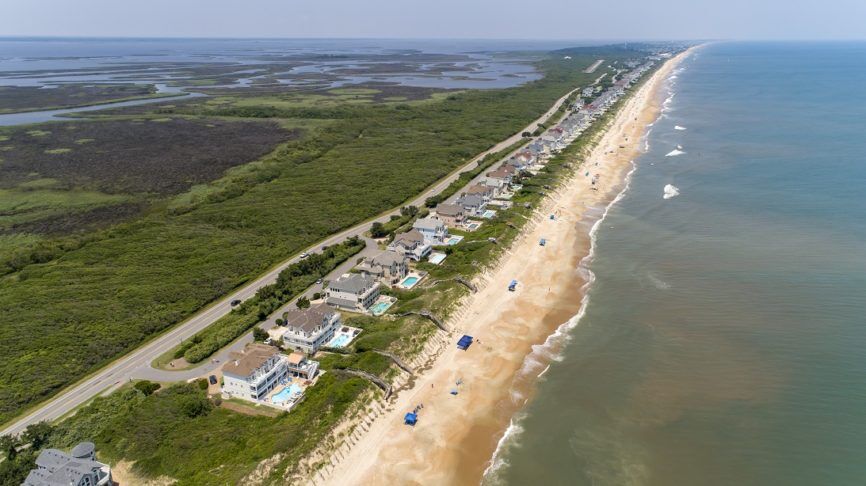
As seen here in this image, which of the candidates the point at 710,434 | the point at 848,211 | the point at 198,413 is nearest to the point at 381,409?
the point at 198,413

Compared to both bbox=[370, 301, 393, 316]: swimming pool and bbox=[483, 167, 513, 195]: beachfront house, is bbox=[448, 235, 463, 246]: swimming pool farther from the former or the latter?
bbox=[483, 167, 513, 195]: beachfront house

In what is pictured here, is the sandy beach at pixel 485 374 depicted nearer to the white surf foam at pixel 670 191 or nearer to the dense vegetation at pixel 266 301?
the white surf foam at pixel 670 191

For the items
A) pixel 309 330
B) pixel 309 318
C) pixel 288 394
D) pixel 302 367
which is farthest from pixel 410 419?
pixel 309 318

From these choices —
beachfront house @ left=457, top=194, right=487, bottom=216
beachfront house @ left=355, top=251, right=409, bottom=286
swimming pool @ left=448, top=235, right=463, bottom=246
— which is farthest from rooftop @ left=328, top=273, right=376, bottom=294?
beachfront house @ left=457, top=194, right=487, bottom=216

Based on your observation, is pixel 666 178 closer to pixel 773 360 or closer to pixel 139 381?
pixel 773 360

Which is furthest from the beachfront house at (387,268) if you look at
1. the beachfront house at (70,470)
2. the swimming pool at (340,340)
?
the beachfront house at (70,470)
